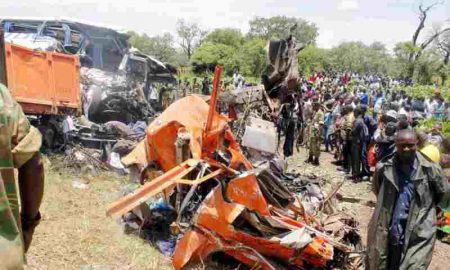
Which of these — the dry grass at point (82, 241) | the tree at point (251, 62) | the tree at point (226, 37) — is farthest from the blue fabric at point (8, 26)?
Answer: the tree at point (226, 37)

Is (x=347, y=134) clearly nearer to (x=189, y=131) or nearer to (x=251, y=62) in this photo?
(x=189, y=131)

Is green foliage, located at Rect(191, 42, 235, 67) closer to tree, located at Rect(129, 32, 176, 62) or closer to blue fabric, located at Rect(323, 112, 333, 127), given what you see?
tree, located at Rect(129, 32, 176, 62)

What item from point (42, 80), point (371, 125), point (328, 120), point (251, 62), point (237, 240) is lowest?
point (251, 62)

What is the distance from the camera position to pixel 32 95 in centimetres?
782

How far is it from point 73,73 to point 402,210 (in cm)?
650

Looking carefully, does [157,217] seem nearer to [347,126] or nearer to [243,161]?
[243,161]

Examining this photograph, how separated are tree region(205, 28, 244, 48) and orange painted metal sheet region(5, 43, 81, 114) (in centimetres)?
4199

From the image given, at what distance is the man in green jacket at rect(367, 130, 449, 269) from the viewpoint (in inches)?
143

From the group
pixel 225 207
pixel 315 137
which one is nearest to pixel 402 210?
pixel 225 207

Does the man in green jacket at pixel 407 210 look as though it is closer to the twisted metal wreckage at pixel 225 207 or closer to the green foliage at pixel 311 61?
the twisted metal wreckage at pixel 225 207

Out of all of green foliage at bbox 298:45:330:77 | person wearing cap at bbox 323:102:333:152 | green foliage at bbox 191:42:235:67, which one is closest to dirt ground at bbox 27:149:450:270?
person wearing cap at bbox 323:102:333:152

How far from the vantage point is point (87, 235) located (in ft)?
16.8

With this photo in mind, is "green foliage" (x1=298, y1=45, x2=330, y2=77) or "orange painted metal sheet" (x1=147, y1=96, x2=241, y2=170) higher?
"orange painted metal sheet" (x1=147, y1=96, x2=241, y2=170)

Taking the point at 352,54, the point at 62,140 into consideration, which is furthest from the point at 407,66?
the point at 62,140
